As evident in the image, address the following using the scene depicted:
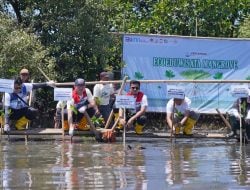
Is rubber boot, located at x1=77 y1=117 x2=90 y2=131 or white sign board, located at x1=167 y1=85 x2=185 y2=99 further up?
white sign board, located at x1=167 y1=85 x2=185 y2=99

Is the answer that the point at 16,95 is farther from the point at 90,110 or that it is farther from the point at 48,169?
the point at 48,169

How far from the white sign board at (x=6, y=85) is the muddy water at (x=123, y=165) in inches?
46.7

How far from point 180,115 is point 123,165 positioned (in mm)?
5749

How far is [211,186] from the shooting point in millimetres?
10492

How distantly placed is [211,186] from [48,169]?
288 cm

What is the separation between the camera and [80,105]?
18.0 m

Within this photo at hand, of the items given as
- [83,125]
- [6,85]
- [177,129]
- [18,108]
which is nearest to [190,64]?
[177,129]

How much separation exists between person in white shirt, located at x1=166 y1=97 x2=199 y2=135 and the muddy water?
1.51 feet

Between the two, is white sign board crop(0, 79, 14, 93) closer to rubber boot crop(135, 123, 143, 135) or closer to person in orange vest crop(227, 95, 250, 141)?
rubber boot crop(135, 123, 143, 135)

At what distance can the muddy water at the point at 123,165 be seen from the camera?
1068 centimetres

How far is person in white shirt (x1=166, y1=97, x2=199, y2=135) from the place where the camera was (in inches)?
716

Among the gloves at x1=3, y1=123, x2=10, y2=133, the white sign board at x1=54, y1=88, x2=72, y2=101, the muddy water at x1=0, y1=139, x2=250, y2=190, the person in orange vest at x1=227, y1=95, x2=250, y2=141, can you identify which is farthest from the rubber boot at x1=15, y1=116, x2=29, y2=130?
the person in orange vest at x1=227, y1=95, x2=250, y2=141

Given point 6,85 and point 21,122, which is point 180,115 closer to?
point 21,122

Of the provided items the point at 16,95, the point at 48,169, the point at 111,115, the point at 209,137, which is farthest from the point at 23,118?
the point at 48,169
